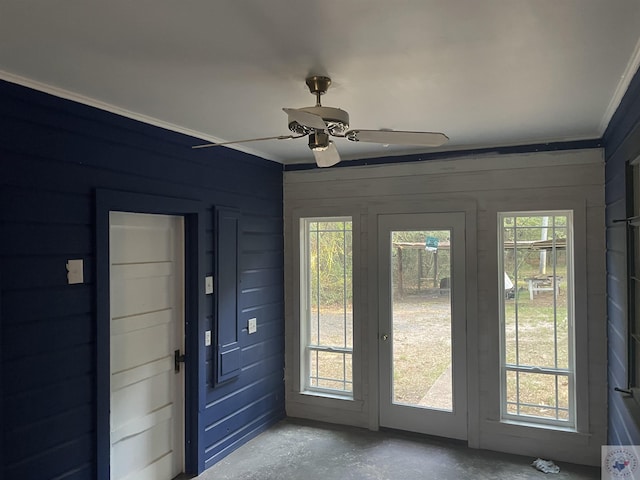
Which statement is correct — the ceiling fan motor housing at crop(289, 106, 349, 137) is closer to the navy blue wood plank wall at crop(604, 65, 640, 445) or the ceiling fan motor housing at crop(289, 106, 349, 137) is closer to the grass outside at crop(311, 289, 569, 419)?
the navy blue wood plank wall at crop(604, 65, 640, 445)

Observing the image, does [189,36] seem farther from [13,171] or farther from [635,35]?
[635,35]

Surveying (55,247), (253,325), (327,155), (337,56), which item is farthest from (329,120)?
(253,325)

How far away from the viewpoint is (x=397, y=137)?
2.21 meters

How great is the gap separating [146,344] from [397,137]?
6.82 ft

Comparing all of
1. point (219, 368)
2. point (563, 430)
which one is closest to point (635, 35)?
point (563, 430)

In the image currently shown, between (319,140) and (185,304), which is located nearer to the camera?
(319,140)

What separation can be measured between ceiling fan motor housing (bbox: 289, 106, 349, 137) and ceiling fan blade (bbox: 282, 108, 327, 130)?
6 cm

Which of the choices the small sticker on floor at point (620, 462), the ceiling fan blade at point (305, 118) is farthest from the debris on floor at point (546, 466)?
the ceiling fan blade at point (305, 118)

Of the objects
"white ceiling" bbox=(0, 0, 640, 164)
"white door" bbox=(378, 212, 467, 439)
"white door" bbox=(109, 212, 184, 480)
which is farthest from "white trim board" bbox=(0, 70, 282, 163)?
"white door" bbox=(378, 212, 467, 439)

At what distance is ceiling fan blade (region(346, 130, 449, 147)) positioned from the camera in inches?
86.0

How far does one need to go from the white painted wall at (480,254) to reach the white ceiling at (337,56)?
68 cm

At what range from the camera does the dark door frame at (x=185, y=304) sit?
8.57 ft

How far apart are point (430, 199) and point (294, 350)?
6.10 feet

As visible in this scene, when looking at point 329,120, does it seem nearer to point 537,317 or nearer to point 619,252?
point 619,252
